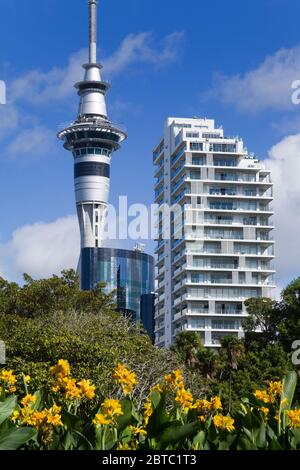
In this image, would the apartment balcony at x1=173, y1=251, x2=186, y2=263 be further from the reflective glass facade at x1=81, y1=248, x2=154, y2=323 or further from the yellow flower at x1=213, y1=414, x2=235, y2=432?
the yellow flower at x1=213, y1=414, x2=235, y2=432

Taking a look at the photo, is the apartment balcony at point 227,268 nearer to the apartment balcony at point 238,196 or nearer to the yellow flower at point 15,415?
the apartment balcony at point 238,196

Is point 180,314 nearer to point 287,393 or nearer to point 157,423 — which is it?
point 287,393

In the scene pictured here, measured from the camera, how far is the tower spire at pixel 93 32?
137 m

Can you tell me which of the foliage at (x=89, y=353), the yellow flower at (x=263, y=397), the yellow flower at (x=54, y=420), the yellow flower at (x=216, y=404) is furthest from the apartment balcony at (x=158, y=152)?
the yellow flower at (x=54, y=420)

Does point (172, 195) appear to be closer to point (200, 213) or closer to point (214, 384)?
point (200, 213)

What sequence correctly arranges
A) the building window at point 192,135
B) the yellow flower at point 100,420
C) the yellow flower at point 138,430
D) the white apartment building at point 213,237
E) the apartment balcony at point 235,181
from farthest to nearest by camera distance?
the building window at point 192,135, the apartment balcony at point 235,181, the white apartment building at point 213,237, the yellow flower at point 138,430, the yellow flower at point 100,420

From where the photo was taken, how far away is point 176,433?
16.5 feet

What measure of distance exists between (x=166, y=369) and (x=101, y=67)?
117 meters

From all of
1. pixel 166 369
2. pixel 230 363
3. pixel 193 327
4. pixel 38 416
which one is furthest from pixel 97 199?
pixel 38 416

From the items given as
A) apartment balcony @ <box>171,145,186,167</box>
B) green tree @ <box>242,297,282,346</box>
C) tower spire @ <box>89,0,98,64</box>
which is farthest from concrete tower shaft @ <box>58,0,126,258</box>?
green tree @ <box>242,297,282,346</box>

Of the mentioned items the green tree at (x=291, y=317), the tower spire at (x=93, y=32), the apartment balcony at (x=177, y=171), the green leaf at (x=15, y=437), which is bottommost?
the green leaf at (x=15, y=437)

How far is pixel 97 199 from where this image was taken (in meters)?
138

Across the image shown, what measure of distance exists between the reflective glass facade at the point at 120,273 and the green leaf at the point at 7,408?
118358 millimetres

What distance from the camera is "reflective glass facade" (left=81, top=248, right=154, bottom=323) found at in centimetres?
12581
